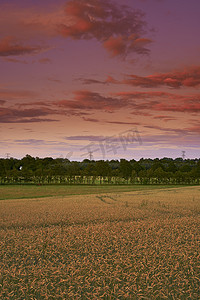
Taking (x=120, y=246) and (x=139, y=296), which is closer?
(x=139, y=296)

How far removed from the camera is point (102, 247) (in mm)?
10031

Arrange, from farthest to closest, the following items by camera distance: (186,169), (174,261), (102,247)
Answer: (186,169) < (102,247) < (174,261)

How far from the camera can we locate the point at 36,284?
677 centimetres

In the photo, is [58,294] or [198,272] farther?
[198,272]

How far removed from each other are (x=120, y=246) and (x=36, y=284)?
13.9 feet

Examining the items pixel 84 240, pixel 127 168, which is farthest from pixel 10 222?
pixel 127 168

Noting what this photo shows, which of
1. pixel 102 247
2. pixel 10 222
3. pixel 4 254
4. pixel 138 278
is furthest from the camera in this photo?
pixel 10 222

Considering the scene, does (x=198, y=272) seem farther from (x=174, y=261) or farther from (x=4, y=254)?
(x=4, y=254)

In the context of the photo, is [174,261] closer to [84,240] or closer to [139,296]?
[139,296]

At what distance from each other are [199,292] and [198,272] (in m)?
1.27

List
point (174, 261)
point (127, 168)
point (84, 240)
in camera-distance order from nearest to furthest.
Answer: point (174, 261)
point (84, 240)
point (127, 168)

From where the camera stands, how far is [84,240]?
11.2 metres

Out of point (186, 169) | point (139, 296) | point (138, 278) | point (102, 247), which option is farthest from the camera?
point (186, 169)

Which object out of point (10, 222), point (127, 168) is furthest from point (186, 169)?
point (10, 222)
